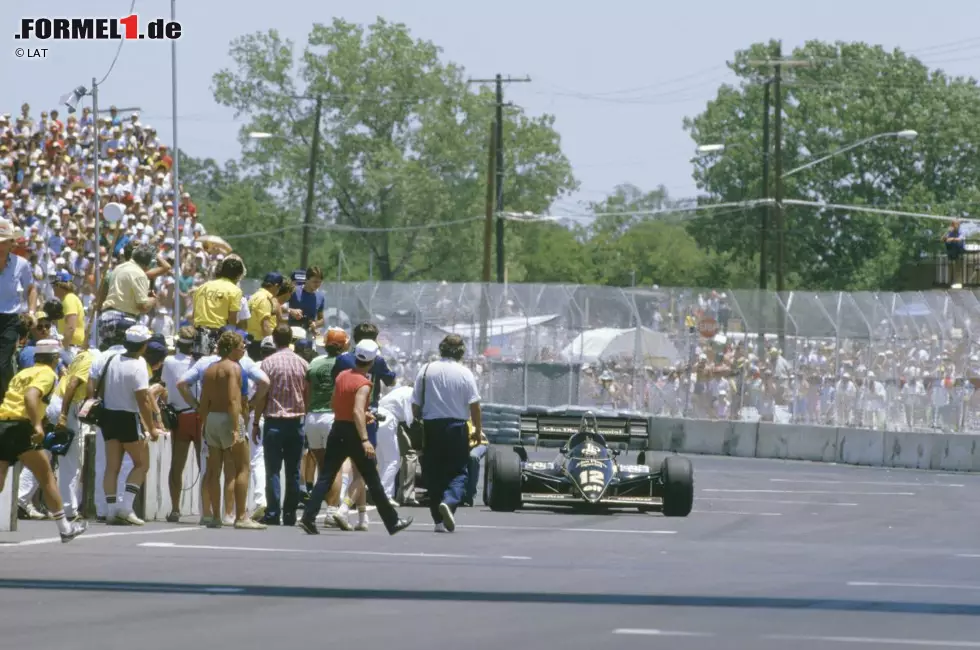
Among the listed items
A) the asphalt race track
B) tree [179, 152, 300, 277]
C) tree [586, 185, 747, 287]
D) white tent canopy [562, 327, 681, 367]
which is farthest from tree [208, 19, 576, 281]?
the asphalt race track

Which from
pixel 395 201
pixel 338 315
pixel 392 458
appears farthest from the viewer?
pixel 395 201

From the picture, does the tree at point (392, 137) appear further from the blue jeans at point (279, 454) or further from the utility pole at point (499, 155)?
the blue jeans at point (279, 454)

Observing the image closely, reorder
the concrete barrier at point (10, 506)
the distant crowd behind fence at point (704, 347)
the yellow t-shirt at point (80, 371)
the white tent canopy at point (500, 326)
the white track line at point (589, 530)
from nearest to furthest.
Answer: the concrete barrier at point (10, 506), the yellow t-shirt at point (80, 371), the white track line at point (589, 530), the distant crowd behind fence at point (704, 347), the white tent canopy at point (500, 326)

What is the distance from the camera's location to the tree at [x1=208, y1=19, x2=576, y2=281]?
3531 inches

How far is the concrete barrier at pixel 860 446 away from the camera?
124 feet

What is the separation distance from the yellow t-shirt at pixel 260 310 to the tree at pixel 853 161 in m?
73.4

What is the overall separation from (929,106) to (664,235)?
3680 centimetres

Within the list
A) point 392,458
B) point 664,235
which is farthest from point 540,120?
point 392,458

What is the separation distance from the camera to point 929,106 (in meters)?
94.4

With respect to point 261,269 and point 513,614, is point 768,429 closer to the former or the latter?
point 513,614

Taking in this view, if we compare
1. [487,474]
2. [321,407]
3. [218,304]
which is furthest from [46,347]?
[487,474]

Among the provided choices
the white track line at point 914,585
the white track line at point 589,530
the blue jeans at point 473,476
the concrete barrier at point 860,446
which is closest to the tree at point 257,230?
the concrete barrier at point 860,446

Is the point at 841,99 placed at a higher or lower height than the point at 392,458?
higher

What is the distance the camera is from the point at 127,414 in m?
17.6
